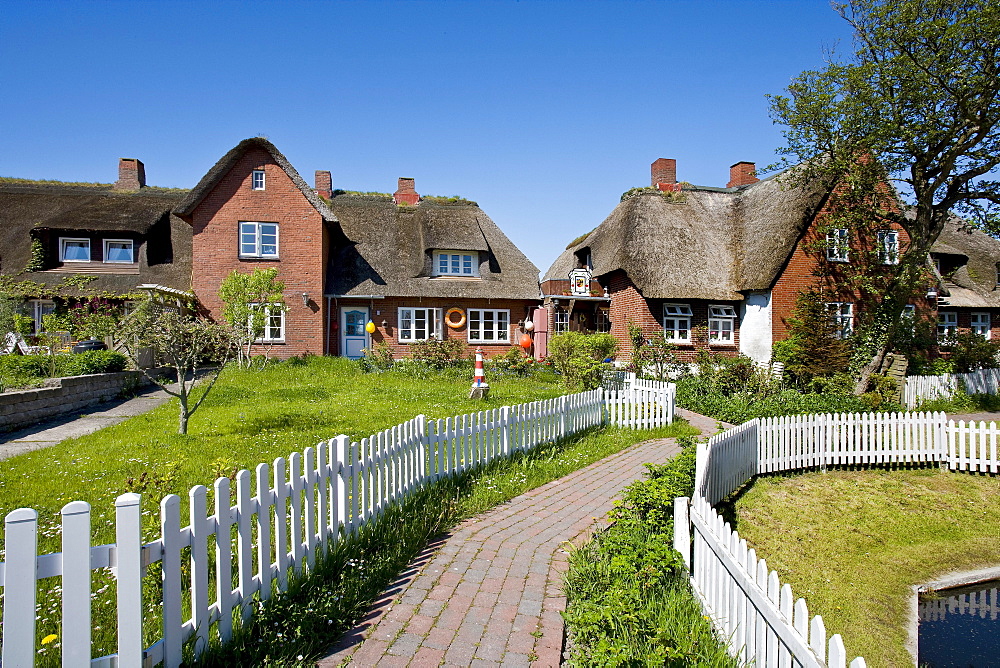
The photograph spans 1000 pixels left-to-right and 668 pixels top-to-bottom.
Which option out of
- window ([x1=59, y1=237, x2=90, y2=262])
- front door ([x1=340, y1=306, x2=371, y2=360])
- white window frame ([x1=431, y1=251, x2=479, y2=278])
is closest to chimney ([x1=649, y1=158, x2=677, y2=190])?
white window frame ([x1=431, y1=251, x2=479, y2=278])

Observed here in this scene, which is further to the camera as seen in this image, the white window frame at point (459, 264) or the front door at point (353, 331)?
the white window frame at point (459, 264)

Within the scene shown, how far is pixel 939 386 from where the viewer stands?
17141 millimetres

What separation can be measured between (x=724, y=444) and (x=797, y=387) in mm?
12563

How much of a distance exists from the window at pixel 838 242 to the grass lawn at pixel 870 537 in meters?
12.3

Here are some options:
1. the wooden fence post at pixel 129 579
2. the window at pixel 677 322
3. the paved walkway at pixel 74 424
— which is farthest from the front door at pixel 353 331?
the wooden fence post at pixel 129 579

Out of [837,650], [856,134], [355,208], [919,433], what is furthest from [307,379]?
[856,134]

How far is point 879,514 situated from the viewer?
839 centimetres

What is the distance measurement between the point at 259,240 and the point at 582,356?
13.8 meters

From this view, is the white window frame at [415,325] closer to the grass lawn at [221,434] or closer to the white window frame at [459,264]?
the white window frame at [459,264]

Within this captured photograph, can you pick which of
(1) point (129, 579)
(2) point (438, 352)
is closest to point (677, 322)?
(2) point (438, 352)

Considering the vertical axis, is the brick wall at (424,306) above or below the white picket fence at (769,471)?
above

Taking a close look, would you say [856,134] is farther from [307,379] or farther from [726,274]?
[307,379]

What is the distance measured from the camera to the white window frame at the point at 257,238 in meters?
21.2

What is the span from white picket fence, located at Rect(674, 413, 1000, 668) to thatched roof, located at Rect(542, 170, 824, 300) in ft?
34.3
